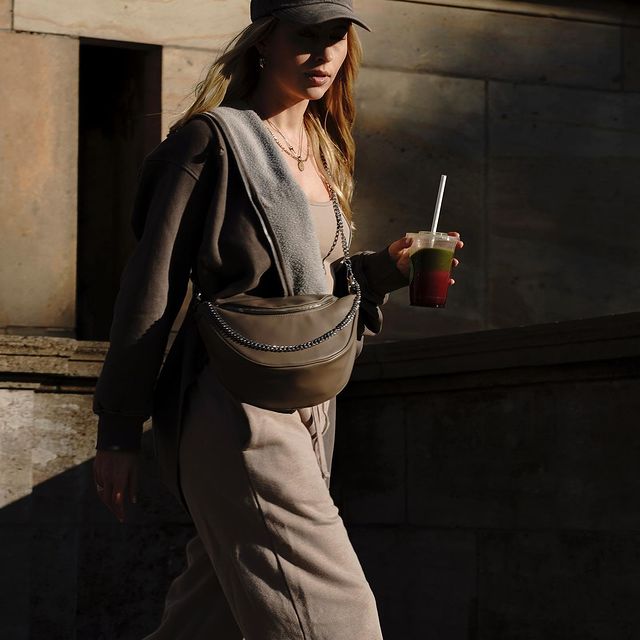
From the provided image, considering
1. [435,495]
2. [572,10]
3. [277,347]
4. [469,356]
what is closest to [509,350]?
[469,356]

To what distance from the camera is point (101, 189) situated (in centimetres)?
859

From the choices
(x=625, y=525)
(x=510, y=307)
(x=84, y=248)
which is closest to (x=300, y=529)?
(x=625, y=525)

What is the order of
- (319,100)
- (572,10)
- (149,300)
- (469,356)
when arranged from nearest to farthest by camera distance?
(149,300) < (319,100) < (469,356) < (572,10)

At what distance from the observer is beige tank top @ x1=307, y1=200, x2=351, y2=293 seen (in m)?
3.71

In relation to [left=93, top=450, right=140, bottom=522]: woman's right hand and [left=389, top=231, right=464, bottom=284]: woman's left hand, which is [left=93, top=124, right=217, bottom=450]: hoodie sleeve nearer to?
[left=93, top=450, right=140, bottom=522]: woman's right hand

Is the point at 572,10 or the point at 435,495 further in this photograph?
the point at 572,10

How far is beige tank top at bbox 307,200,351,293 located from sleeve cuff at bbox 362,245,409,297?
89mm

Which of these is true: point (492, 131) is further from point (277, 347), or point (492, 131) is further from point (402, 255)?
point (277, 347)

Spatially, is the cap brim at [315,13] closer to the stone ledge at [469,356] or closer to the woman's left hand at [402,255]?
the woman's left hand at [402,255]

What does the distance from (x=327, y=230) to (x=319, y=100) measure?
410 millimetres

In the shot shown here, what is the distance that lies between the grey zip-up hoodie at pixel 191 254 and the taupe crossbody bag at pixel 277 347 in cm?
8

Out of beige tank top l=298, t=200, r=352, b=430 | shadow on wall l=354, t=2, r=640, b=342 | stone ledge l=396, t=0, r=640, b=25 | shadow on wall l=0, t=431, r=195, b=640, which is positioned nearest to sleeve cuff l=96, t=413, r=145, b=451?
beige tank top l=298, t=200, r=352, b=430

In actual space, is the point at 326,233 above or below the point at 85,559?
above

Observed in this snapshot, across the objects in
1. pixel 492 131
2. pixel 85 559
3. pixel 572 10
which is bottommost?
pixel 85 559
